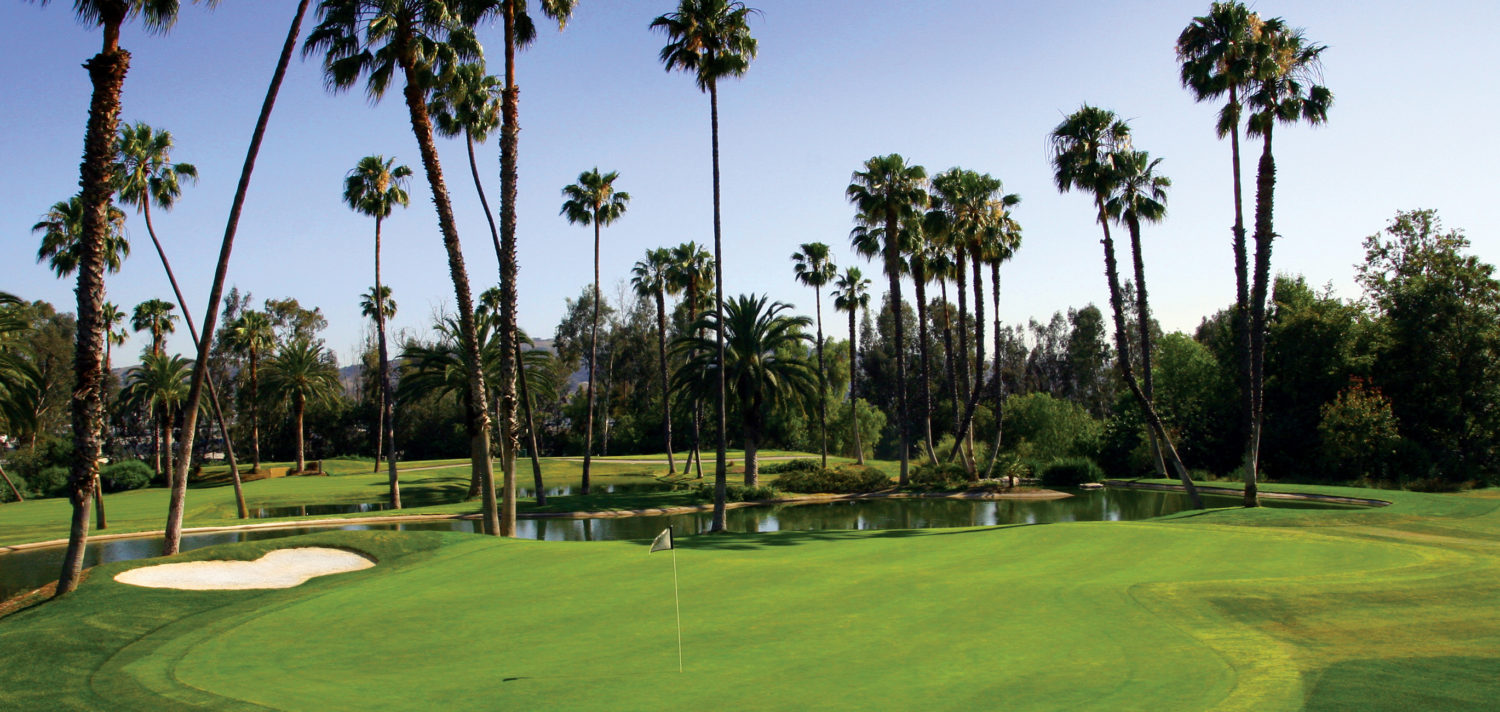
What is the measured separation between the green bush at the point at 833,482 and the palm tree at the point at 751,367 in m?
2.62

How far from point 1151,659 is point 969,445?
38978 millimetres

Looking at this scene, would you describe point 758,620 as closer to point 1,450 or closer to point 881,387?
point 1,450

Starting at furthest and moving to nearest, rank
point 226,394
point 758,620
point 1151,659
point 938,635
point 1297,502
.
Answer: point 226,394 < point 1297,502 < point 758,620 < point 938,635 < point 1151,659

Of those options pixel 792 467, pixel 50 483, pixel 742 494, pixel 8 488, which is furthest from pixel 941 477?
pixel 50 483

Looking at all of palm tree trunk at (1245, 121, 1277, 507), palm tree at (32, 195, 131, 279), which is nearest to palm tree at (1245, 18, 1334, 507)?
palm tree trunk at (1245, 121, 1277, 507)

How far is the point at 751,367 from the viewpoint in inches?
1751

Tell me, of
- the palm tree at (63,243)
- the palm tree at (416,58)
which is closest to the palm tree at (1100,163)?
the palm tree at (416,58)

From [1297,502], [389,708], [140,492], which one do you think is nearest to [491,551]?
[389,708]

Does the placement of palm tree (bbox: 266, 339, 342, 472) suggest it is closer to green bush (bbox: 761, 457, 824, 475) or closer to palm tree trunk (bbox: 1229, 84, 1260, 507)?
green bush (bbox: 761, 457, 824, 475)

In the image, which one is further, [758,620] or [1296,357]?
[1296,357]

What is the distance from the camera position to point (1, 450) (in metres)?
57.4

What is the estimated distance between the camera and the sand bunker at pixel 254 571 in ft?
54.3

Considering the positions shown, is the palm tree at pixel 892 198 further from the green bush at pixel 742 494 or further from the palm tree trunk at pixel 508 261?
the palm tree trunk at pixel 508 261

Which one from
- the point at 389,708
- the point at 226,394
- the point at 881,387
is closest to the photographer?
the point at 389,708
